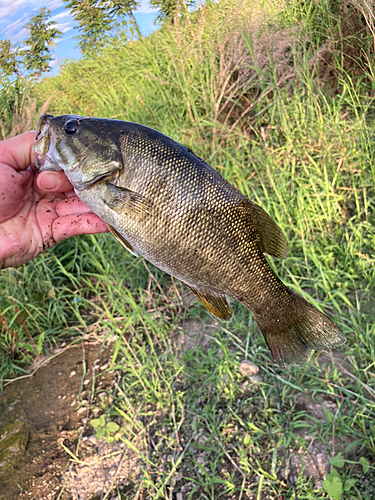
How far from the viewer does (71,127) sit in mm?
1561

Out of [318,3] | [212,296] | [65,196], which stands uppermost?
[318,3]

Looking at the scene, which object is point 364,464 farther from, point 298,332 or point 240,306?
point 240,306

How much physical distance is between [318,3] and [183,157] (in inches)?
143

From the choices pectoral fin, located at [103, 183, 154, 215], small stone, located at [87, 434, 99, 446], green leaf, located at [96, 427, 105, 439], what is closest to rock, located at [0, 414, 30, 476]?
Answer: small stone, located at [87, 434, 99, 446]

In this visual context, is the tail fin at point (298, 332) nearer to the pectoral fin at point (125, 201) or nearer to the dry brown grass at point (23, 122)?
the pectoral fin at point (125, 201)

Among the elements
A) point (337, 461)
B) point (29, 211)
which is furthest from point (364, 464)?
point (29, 211)

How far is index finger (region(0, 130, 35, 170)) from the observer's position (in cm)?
194

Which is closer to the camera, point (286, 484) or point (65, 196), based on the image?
point (286, 484)

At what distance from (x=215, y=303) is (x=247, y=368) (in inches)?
41.8

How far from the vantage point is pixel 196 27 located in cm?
379

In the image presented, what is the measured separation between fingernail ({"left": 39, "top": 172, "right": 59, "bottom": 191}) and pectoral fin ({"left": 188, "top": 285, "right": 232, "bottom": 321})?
0.90m

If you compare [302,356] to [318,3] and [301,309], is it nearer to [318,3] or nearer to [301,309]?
[301,309]

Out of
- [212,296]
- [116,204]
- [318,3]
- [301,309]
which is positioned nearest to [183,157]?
[116,204]

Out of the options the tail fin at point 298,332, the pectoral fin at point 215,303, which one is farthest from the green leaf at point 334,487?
the pectoral fin at point 215,303
